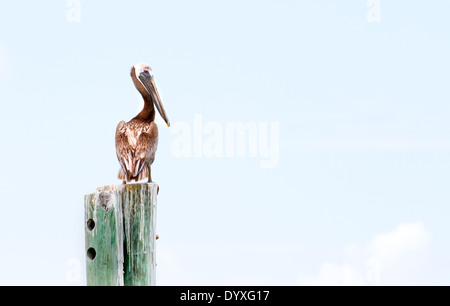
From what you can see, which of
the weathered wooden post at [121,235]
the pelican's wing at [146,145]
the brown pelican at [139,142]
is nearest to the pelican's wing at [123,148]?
the brown pelican at [139,142]

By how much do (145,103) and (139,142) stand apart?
2.73 feet

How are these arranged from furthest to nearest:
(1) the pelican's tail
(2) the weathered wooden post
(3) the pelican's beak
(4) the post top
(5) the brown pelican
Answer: (3) the pelican's beak, (5) the brown pelican, (1) the pelican's tail, (4) the post top, (2) the weathered wooden post

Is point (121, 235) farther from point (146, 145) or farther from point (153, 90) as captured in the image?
point (153, 90)

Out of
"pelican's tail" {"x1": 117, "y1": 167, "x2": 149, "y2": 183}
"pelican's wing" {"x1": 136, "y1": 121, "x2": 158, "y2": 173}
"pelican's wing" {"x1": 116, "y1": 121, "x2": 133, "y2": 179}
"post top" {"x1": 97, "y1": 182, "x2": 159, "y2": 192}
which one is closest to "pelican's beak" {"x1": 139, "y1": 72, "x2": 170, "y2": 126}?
"pelican's wing" {"x1": 136, "y1": 121, "x2": 158, "y2": 173}

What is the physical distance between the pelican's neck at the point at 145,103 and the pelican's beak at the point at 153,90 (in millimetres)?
72

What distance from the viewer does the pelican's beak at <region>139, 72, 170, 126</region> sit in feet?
27.7

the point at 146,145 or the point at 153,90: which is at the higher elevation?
the point at 153,90

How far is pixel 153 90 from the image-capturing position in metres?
8.59

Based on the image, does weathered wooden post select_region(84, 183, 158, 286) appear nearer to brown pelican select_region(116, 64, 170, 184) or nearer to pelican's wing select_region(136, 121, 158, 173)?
brown pelican select_region(116, 64, 170, 184)

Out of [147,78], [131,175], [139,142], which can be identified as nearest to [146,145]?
[139,142]
